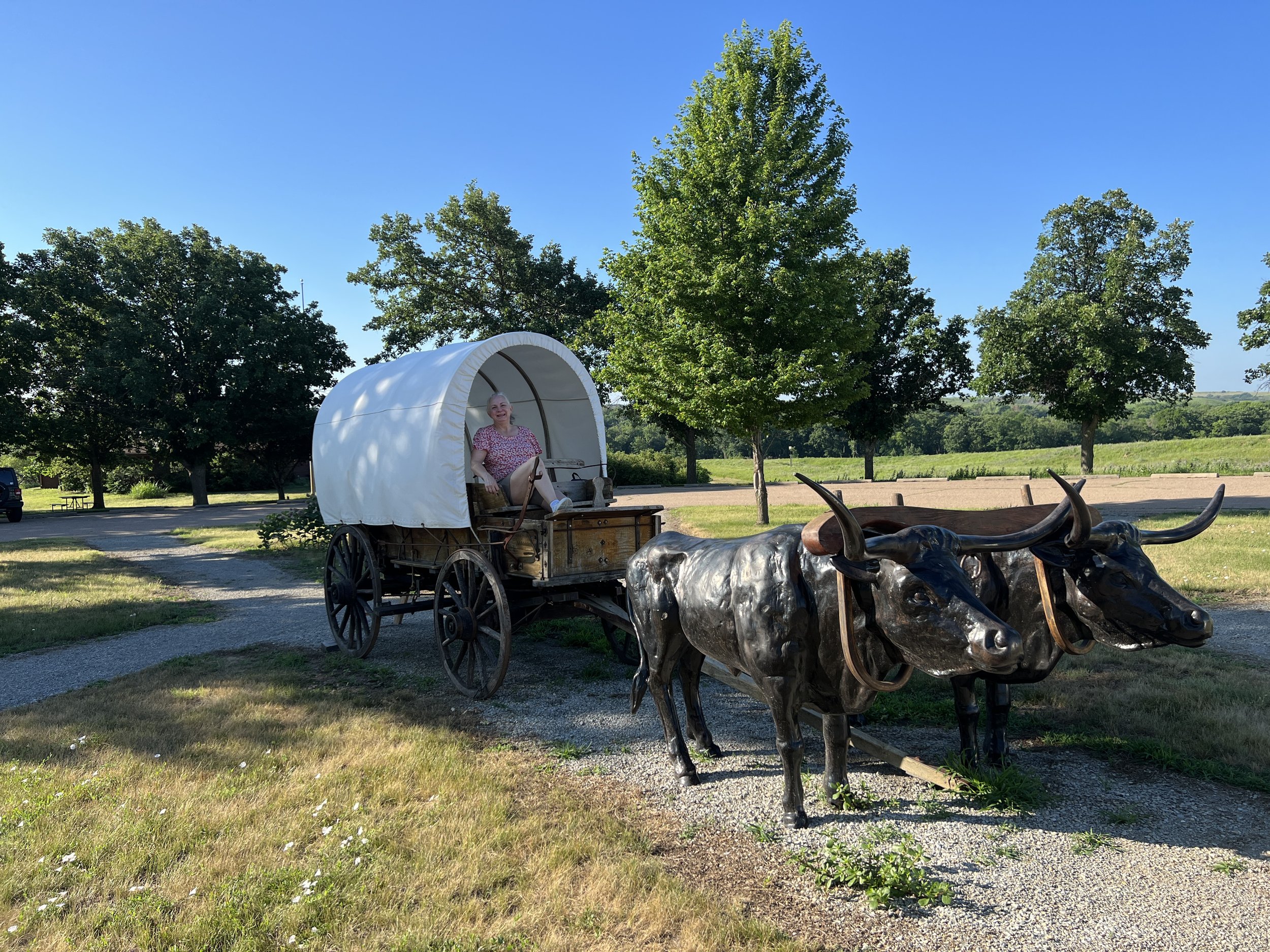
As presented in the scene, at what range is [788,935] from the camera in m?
2.87

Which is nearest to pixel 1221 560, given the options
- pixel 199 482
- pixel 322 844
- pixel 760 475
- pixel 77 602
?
pixel 760 475

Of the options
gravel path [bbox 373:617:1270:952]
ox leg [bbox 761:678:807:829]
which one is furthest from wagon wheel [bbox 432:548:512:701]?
ox leg [bbox 761:678:807:829]

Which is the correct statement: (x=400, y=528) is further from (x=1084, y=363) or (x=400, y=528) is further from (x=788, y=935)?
(x=1084, y=363)

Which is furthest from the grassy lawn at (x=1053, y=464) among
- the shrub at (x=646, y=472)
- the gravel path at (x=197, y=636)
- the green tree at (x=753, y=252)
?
the gravel path at (x=197, y=636)

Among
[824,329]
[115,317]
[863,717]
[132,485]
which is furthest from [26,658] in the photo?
[132,485]

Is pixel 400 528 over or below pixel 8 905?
over

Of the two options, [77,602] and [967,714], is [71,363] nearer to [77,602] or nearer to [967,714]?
[77,602]

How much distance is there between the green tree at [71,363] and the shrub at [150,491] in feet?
30.2

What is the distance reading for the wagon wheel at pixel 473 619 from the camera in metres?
5.56

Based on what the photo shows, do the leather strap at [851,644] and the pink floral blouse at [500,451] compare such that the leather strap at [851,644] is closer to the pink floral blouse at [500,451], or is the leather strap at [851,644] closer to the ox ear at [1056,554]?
the ox ear at [1056,554]

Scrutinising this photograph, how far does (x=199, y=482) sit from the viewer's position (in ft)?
115

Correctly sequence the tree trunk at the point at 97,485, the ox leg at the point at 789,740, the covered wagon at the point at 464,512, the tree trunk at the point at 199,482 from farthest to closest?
the tree trunk at the point at 97,485, the tree trunk at the point at 199,482, the covered wagon at the point at 464,512, the ox leg at the point at 789,740

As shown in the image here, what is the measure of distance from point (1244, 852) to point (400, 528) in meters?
6.32

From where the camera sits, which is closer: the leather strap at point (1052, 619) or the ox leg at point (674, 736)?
the leather strap at point (1052, 619)
